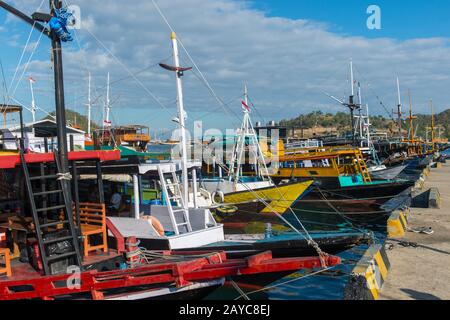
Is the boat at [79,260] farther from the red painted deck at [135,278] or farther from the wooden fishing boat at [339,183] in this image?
the wooden fishing boat at [339,183]

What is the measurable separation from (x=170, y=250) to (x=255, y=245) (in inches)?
73.7

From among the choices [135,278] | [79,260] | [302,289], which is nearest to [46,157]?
[79,260]

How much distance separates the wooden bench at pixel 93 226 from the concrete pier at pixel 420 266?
5.55 m

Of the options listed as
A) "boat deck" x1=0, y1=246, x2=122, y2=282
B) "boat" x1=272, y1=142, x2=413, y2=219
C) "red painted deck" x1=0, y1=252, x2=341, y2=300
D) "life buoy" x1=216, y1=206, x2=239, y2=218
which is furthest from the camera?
"boat" x1=272, y1=142, x2=413, y2=219

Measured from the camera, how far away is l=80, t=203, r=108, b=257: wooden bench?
337 inches

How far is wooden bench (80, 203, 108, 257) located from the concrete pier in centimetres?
555

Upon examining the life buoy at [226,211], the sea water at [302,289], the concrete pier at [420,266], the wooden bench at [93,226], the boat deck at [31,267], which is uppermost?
the wooden bench at [93,226]

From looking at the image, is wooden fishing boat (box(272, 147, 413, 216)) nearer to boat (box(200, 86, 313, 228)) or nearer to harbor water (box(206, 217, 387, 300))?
boat (box(200, 86, 313, 228))


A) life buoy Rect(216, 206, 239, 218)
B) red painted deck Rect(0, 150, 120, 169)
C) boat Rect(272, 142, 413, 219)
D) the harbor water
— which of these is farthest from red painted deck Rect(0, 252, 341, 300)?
boat Rect(272, 142, 413, 219)

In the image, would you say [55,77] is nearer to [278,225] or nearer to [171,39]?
[171,39]

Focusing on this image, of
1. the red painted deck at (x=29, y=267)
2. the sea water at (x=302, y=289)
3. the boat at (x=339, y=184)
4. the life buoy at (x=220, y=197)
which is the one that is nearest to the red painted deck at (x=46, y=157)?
the red painted deck at (x=29, y=267)

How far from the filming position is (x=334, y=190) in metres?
25.3

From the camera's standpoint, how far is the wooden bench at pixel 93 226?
337 inches
